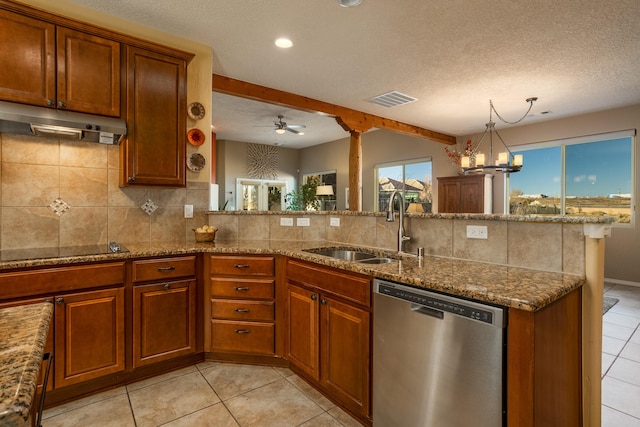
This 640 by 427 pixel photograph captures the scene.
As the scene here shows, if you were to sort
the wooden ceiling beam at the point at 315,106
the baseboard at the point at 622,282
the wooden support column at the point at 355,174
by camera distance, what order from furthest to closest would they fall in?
the wooden support column at the point at 355,174 → the baseboard at the point at 622,282 → the wooden ceiling beam at the point at 315,106

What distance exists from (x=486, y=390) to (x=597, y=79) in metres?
4.52

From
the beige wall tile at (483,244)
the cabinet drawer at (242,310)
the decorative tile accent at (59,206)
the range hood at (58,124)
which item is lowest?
the cabinet drawer at (242,310)

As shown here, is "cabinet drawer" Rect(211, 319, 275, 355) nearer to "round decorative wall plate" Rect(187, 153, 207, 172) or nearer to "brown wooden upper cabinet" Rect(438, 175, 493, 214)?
"round decorative wall plate" Rect(187, 153, 207, 172)

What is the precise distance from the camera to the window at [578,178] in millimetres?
5324

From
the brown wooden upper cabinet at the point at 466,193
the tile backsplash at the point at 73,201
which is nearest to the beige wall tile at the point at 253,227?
the tile backsplash at the point at 73,201

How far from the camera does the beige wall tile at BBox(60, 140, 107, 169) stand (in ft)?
8.29

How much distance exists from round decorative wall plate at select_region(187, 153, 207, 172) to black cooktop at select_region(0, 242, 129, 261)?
0.93m

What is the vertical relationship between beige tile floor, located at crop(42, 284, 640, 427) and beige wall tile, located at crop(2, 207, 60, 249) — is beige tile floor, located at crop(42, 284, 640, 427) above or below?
below

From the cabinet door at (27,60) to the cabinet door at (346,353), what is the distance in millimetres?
2263

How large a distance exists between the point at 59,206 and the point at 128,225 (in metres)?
0.48

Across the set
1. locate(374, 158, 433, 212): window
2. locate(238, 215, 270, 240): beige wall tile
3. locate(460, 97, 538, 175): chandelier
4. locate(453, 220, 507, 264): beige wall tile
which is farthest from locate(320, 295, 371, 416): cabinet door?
locate(374, 158, 433, 212): window

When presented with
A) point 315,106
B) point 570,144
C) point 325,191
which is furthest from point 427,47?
point 325,191

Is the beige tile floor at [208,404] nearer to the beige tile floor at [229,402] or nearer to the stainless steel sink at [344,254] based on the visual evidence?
the beige tile floor at [229,402]

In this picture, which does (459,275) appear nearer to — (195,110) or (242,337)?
(242,337)
